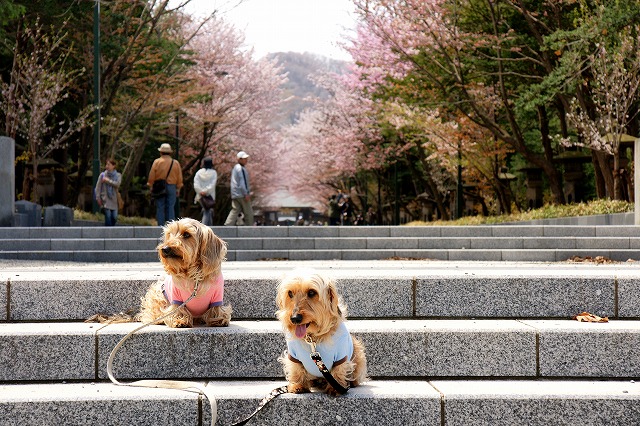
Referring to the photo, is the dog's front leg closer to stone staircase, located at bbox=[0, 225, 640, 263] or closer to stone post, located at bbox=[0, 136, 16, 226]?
stone staircase, located at bbox=[0, 225, 640, 263]

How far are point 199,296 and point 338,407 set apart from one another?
138 centimetres

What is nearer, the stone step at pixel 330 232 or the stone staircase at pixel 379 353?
the stone staircase at pixel 379 353

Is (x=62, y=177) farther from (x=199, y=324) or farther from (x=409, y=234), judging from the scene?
(x=199, y=324)

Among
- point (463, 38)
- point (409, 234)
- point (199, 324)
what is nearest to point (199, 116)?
point (463, 38)

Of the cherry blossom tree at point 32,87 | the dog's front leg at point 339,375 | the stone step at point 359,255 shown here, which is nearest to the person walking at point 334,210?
the cherry blossom tree at point 32,87

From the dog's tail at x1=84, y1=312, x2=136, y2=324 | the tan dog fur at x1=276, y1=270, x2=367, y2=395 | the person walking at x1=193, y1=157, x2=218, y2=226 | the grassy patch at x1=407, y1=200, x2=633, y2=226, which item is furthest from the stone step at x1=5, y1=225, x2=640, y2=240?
the tan dog fur at x1=276, y1=270, x2=367, y2=395

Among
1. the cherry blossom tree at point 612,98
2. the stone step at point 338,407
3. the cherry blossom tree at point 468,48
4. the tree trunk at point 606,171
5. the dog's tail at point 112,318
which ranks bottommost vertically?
the stone step at point 338,407

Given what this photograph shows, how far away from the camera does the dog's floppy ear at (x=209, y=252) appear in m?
5.06

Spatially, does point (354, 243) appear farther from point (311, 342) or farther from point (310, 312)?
point (310, 312)

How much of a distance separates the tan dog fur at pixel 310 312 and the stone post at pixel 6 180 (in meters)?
12.7

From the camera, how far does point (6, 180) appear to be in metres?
15.4

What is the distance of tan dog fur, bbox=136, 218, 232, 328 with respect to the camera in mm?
4984

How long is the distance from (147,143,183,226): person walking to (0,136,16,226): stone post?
2.82 meters

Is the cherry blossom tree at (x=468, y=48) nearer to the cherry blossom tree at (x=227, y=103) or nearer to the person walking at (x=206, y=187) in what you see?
the person walking at (x=206, y=187)
